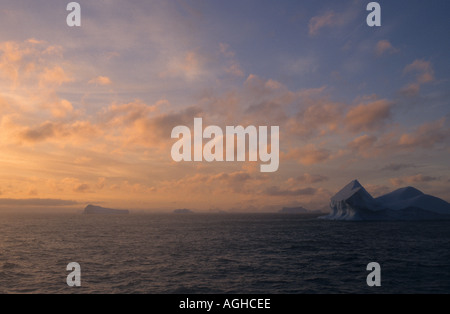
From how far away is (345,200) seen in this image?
91.1 meters

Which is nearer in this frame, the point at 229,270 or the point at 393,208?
the point at 229,270

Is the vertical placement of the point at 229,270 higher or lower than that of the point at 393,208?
higher

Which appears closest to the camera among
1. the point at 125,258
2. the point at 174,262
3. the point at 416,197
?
the point at 174,262

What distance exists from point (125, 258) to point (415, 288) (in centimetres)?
2680

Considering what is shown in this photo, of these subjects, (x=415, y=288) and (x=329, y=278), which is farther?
(x=329, y=278)

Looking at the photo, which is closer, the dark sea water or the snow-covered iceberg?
the dark sea water

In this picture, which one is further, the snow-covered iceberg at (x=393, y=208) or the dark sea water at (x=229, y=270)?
the snow-covered iceberg at (x=393, y=208)

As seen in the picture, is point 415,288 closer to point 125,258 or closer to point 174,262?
point 174,262

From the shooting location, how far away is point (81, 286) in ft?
68.1
